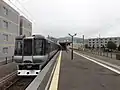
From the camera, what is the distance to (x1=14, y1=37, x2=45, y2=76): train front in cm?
1535

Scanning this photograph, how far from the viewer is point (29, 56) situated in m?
15.9

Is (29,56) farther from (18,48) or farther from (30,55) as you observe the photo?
(18,48)

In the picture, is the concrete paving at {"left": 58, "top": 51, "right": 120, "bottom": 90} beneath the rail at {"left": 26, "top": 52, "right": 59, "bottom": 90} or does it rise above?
beneath

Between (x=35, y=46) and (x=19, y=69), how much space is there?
2.22 meters

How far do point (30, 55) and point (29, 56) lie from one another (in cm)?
11

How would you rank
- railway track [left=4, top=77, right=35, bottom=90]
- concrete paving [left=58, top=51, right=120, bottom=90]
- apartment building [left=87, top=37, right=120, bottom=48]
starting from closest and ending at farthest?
concrete paving [left=58, top=51, right=120, bottom=90]
railway track [left=4, top=77, right=35, bottom=90]
apartment building [left=87, top=37, right=120, bottom=48]

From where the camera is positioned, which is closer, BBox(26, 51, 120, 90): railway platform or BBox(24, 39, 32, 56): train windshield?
BBox(26, 51, 120, 90): railway platform

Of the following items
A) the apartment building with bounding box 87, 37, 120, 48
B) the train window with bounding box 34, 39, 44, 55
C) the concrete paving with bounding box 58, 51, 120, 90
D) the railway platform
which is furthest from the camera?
the apartment building with bounding box 87, 37, 120, 48

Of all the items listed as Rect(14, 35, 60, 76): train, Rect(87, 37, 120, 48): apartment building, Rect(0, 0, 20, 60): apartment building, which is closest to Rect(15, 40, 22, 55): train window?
Rect(14, 35, 60, 76): train

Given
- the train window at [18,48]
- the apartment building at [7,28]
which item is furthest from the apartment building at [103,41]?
the train window at [18,48]

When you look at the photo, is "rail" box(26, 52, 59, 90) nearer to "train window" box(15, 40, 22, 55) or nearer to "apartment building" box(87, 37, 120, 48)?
"train window" box(15, 40, 22, 55)

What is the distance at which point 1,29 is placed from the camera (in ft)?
132

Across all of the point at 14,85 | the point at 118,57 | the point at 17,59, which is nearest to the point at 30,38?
the point at 17,59

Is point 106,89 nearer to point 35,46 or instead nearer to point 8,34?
point 35,46
